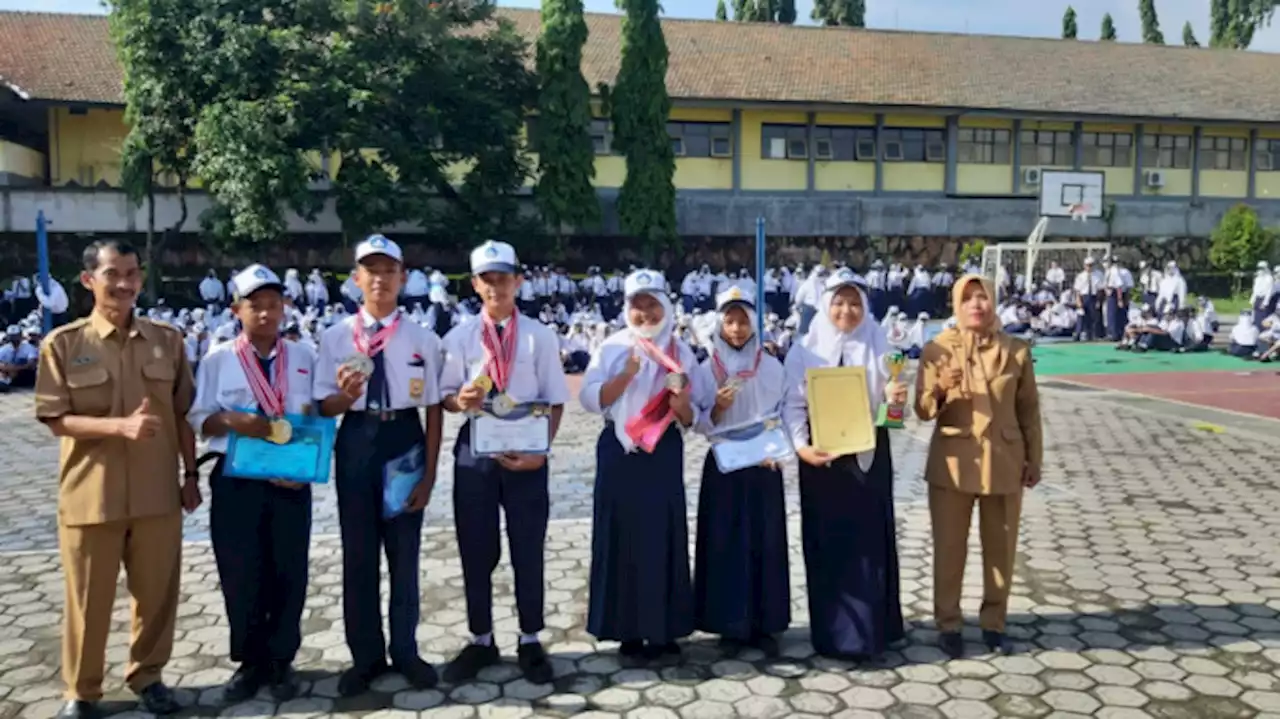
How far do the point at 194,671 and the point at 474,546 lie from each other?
57.7 inches

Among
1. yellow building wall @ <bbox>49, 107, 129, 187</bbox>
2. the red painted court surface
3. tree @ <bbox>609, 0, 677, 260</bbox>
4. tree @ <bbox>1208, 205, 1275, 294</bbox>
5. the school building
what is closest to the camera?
the red painted court surface

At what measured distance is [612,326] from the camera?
19.4 meters

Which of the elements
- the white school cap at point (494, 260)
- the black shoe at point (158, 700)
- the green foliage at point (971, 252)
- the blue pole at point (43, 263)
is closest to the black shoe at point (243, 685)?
the black shoe at point (158, 700)

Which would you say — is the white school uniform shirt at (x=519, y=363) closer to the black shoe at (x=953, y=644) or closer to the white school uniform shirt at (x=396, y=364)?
the white school uniform shirt at (x=396, y=364)

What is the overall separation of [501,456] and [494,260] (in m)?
0.85

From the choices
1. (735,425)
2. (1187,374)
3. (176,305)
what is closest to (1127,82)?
(1187,374)

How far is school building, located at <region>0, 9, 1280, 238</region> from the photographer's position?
2675 cm

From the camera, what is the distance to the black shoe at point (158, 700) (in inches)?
164

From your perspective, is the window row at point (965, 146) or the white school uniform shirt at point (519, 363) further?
the window row at point (965, 146)

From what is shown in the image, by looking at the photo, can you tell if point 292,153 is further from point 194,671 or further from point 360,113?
point 194,671

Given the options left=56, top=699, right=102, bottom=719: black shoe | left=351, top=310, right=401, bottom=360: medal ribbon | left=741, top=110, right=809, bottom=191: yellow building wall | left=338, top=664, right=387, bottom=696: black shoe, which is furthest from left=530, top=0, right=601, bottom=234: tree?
left=56, top=699, right=102, bottom=719: black shoe

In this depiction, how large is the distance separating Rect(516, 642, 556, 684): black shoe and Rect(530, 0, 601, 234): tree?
21.4 m

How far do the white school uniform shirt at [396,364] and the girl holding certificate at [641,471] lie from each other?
2.33 ft

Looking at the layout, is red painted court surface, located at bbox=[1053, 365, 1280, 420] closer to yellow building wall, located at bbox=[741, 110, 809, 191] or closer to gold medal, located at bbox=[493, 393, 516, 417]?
gold medal, located at bbox=[493, 393, 516, 417]
